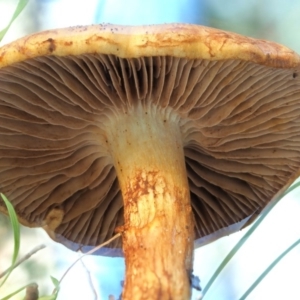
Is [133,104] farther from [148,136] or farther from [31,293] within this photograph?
[31,293]

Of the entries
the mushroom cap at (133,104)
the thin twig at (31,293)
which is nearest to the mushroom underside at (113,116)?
the mushroom cap at (133,104)

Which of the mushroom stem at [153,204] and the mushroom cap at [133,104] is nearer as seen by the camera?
the mushroom cap at [133,104]

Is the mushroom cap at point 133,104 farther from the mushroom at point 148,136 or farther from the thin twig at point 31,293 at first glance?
the thin twig at point 31,293

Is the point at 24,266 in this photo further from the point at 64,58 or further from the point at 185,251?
the point at 64,58

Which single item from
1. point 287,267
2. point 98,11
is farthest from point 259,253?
point 98,11

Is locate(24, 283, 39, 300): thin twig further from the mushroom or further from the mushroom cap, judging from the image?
the mushroom cap

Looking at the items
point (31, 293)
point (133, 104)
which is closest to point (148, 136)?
point (133, 104)

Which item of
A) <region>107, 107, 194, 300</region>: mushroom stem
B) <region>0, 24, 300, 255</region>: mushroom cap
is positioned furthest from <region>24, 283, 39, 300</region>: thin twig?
<region>0, 24, 300, 255</region>: mushroom cap

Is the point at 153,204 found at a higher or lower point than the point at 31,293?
higher
